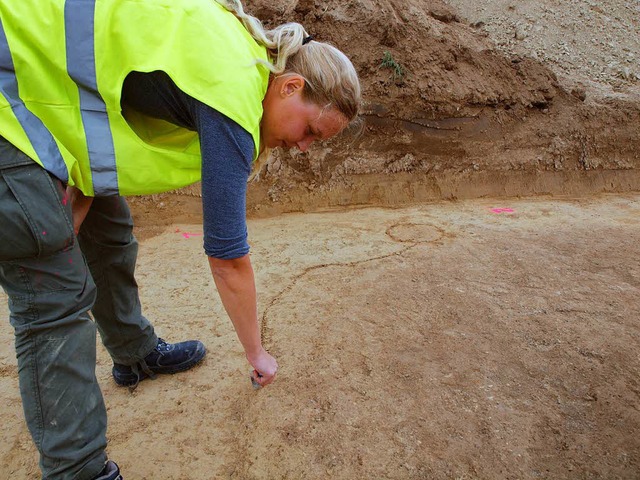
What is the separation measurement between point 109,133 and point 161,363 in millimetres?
1226

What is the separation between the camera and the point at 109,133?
1.36 m

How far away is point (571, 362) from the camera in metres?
2.24

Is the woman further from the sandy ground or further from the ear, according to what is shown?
the sandy ground

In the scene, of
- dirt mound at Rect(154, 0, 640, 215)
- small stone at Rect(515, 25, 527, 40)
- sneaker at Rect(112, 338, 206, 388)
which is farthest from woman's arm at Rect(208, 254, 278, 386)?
small stone at Rect(515, 25, 527, 40)

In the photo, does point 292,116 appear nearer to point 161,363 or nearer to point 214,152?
point 214,152

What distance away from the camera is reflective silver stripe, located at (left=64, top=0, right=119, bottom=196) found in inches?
50.0

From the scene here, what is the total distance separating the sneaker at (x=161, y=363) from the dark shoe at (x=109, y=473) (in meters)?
0.66

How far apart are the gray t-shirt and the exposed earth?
3.07 feet

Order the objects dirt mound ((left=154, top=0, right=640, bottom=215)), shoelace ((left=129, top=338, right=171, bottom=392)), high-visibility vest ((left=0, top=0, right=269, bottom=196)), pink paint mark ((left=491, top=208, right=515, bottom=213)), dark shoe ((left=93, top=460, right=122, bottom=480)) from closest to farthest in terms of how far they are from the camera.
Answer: high-visibility vest ((left=0, top=0, right=269, bottom=196)), dark shoe ((left=93, top=460, right=122, bottom=480)), shoelace ((left=129, top=338, right=171, bottom=392)), pink paint mark ((left=491, top=208, right=515, bottom=213)), dirt mound ((left=154, top=0, right=640, bottom=215))

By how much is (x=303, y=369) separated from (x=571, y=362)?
3.84 ft

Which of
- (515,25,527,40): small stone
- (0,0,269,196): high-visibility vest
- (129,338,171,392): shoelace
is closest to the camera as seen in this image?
(0,0,269,196): high-visibility vest

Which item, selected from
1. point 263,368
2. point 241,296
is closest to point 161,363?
point 263,368

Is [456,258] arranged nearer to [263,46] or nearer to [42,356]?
[263,46]

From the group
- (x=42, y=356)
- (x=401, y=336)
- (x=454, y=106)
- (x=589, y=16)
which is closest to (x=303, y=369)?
(x=401, y=336)
